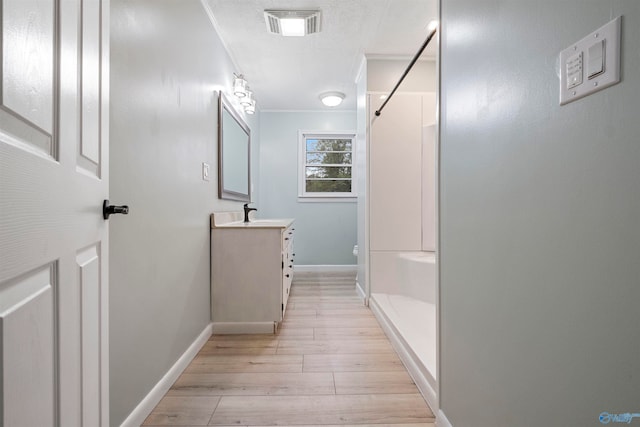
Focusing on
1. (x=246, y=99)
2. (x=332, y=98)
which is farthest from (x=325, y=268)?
(x=246, y=99)

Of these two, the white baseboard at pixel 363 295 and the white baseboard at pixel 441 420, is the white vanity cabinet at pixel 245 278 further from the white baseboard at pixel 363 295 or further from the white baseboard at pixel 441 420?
the white baseboard at pixel 441 420

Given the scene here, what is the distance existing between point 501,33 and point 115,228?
56.5 inches

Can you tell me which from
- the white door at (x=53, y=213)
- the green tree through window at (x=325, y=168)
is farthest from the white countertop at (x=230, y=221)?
the green tree through window at (x=325, y=168)

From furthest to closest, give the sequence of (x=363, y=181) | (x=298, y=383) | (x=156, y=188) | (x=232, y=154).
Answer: (x=363, y=181) → (x=232, y=154) → (x=298, y=383) → (x=156, y=188)

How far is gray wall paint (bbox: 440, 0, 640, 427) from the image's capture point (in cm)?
56

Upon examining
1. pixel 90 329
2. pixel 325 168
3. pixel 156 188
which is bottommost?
pixel 90 329

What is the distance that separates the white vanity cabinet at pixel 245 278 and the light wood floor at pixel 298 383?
0.11 m

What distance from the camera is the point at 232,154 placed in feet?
9.49

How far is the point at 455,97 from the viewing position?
1194 millimetres

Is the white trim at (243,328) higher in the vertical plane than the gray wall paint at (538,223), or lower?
lower

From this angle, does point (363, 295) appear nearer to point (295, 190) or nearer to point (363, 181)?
point (363, 181)

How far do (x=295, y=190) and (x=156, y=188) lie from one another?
3250 mm

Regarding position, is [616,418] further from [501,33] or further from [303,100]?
[303,100]

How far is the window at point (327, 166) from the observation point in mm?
4711
